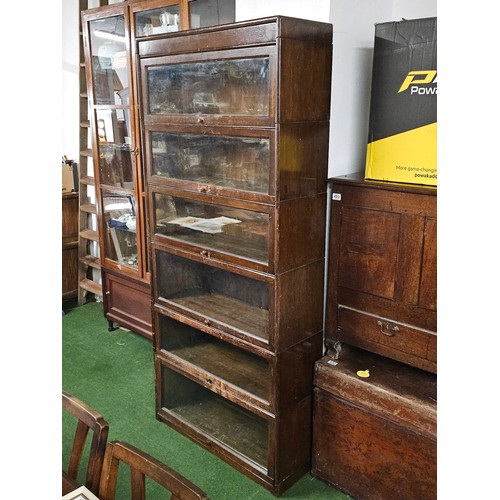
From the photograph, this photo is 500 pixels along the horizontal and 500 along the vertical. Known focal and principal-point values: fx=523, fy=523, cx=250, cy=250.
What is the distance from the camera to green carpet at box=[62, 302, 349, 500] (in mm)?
2209

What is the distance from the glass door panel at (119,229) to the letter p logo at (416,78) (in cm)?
212

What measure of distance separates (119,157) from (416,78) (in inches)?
87.1

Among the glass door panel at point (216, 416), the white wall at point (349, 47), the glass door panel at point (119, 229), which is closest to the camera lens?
the white wall at point (349, 47)

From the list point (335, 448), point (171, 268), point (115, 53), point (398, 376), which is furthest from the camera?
point (115, 53)

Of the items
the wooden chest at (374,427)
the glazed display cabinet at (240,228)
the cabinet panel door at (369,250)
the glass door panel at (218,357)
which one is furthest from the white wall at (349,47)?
the glass door panel at (218,357)

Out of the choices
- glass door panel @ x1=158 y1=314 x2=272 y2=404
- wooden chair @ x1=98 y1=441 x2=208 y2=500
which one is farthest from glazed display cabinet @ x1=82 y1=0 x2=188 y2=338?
wooden chair @ x1=98 y1=441 x2=208 y2=500

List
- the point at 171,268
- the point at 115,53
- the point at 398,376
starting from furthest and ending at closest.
Result: the point at 115,53 → the point at 171,268 → the point at 398,376

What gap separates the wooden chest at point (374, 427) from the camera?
1866 millimetres

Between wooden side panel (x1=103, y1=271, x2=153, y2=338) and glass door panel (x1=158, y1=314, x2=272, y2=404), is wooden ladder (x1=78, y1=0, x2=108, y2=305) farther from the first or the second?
glass door panel (x1=158, y1=314, x2=272, y2=404)

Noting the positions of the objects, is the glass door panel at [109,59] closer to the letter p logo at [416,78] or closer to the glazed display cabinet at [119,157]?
the glazed display cabinet at [119,157]

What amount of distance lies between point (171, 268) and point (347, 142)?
1021mm

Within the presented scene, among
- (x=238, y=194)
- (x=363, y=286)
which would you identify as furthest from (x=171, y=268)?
(x=363, y=286)
